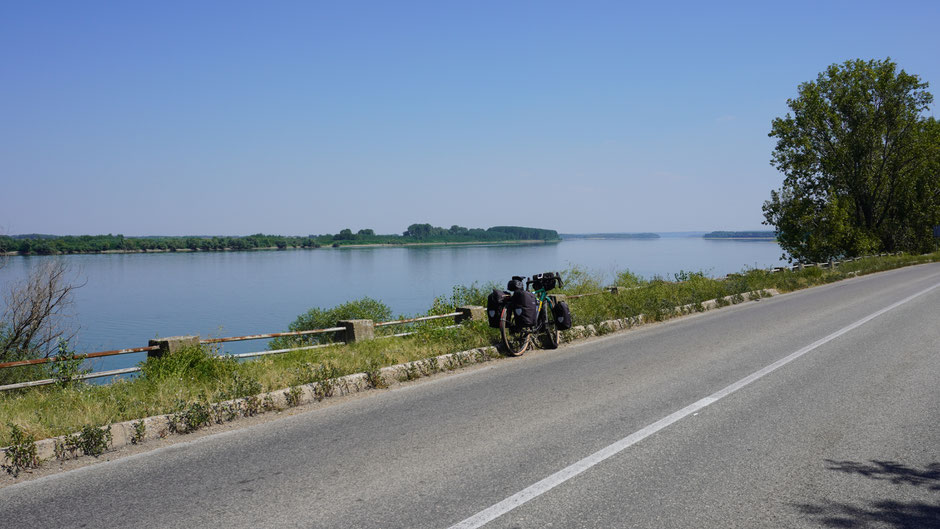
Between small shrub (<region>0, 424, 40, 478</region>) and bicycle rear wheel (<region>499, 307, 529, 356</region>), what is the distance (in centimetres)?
672

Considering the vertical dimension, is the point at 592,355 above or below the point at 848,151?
below

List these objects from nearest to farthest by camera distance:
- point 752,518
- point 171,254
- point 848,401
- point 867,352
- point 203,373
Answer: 1. point 752,518
2. point 848,401
3. point 203,373
4. point 867,352
5. point 171,254

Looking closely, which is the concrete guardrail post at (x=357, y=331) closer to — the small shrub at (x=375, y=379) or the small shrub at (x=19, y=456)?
the small shrub at (x=375, y=379)

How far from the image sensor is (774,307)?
58.5 feet

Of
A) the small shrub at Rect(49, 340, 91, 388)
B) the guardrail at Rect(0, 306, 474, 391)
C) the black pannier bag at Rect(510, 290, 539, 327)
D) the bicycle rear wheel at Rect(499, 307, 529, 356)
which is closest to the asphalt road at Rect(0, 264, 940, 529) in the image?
the bicycle rear wheel at Rect(499, 307, 529, 356)

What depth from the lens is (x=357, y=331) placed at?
454 inches

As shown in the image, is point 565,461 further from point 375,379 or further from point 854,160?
point 854,160

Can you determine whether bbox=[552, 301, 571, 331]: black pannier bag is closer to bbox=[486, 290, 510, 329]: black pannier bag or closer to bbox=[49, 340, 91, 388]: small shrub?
bbox=[486, 290, 510, 329]: black pannier bag

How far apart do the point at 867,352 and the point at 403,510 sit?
30.5ft

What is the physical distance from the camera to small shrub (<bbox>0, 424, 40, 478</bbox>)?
5.14 metres

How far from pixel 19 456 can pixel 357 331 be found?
6.60 m

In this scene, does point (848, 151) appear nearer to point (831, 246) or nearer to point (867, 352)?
point (831, 246)

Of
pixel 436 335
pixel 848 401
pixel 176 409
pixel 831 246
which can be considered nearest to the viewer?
pixel 176 409

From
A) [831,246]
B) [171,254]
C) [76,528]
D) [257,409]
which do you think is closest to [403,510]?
[76,528]
